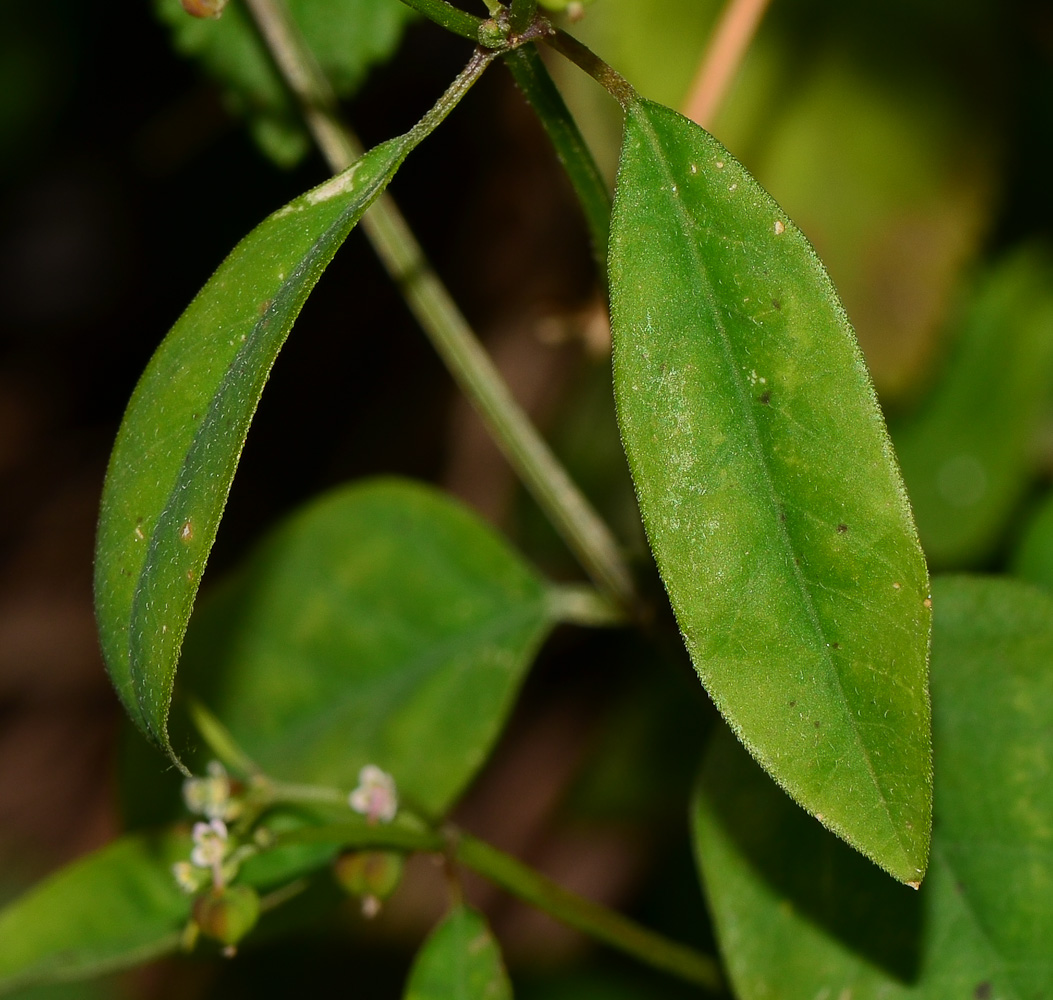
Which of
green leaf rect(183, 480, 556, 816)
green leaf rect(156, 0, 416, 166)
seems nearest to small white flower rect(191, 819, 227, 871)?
green leaf rect(183, 480, 556, 816)

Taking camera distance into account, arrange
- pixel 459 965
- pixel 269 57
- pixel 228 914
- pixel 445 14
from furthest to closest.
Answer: pixel 269 57 → pixel 459 965 → pixel 228 914 → pixel 445 14

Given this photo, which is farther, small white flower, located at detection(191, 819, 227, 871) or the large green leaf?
small white flower, located at detection(191, 819, 227, 871)

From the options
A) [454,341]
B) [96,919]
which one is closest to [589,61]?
[454,341]

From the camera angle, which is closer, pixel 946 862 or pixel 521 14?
pixel 521 14

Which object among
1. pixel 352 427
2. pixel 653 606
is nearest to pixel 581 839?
pixel 352 427

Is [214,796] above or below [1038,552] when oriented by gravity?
above

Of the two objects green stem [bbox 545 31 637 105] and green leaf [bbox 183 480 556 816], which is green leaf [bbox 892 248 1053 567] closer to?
green leaf [bbox 183 480 556 816]

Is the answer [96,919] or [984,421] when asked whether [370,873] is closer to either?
[96,919]
